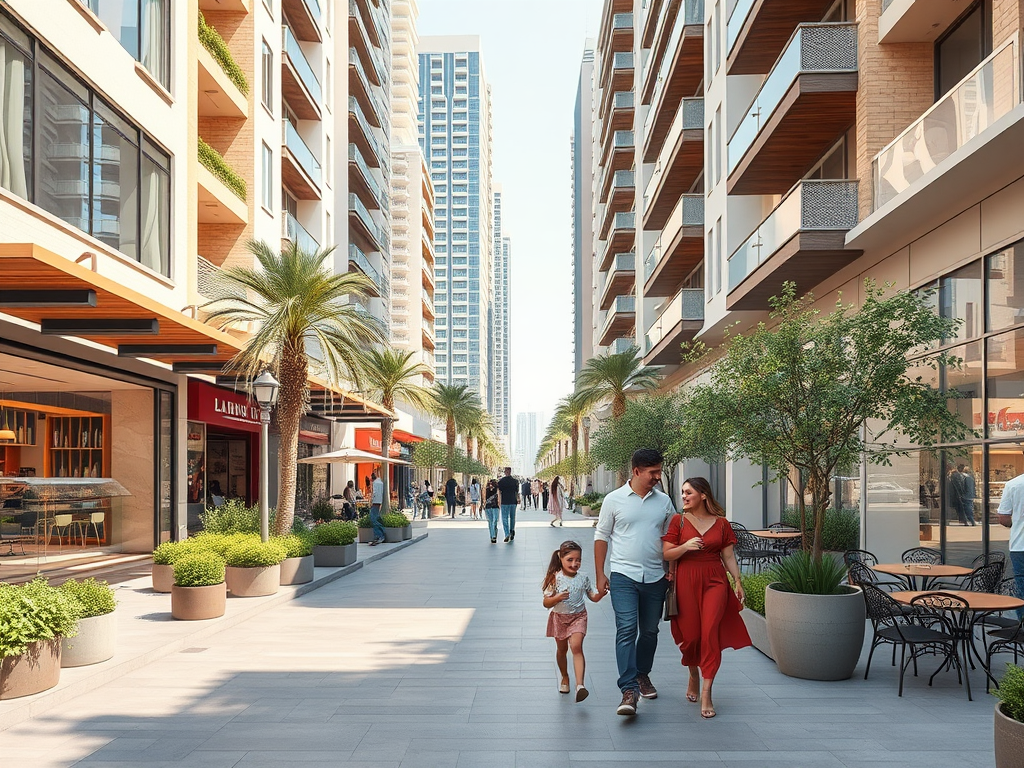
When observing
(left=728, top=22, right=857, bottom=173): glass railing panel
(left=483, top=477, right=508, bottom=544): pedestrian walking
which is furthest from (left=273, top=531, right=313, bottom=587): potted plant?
(left=728, top=22, right=857, bottom=173): glass railing panel

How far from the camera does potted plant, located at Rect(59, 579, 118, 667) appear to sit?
9.00 metres

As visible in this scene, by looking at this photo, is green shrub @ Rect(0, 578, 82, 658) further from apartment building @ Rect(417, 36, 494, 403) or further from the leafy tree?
apartment building @ Rect(417, 36, 494, 403)

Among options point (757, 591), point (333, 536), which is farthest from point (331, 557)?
point (757, 591)

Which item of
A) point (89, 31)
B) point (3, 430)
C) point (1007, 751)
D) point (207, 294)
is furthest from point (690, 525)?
point (207, 294)

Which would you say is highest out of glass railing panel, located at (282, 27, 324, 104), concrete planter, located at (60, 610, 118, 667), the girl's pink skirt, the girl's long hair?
glass railing panel, located at (282, 27, 324, 104)

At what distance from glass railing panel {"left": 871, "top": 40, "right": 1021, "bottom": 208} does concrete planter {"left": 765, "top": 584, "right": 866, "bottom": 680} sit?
6489 millimetres

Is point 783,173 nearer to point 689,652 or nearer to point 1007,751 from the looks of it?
point 689,652

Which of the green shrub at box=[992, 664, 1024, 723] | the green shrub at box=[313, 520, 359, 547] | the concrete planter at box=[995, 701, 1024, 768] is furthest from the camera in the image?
the green shrub at box=[313, 520, 359, 547]

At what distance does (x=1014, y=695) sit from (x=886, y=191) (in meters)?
12.2

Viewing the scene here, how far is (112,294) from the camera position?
41.3ft

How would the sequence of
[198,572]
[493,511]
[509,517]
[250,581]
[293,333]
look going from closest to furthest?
[198,572]
[250,581]
[293,333]
[493,511]
[509,517]

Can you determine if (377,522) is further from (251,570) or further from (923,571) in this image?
(923,571)

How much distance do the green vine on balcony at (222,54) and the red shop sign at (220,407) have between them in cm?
862

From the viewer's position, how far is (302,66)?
34.2 m
